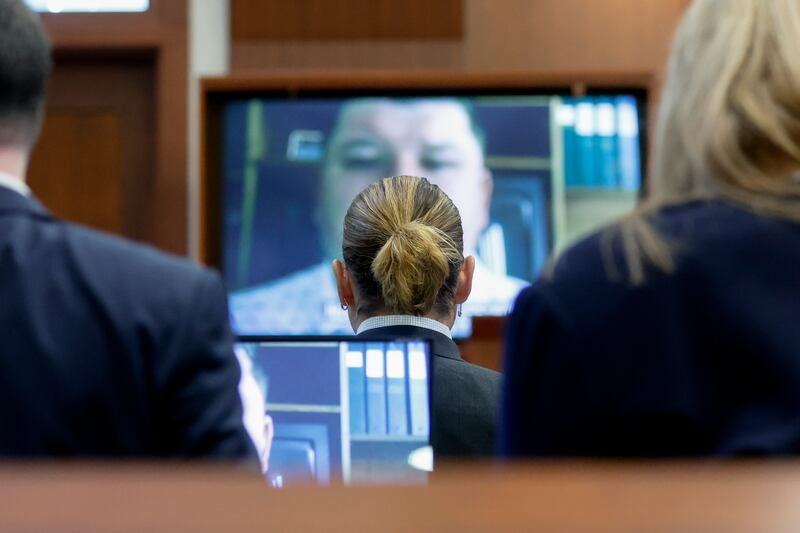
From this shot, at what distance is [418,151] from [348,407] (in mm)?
3005

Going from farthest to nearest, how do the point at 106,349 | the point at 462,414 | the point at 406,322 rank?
the point at 406,322 < the point at 462,414 < the point at 106,349

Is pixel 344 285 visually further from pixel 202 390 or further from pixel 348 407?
pixel 202 390

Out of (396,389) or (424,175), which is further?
(424,175)

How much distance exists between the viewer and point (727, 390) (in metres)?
0.96

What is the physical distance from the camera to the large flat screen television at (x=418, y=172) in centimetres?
440

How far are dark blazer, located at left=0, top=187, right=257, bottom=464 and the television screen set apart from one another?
3219 mm

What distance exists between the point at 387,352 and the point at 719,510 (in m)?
0.86

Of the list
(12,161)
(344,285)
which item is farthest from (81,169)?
(12,161)

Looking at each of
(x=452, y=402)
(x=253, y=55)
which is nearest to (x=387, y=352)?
(x=452, y=402)

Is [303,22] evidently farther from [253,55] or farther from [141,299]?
[141,299]

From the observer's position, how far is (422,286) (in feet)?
6.11

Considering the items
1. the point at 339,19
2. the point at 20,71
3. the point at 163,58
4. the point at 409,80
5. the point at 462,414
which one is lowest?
the point at 462,414

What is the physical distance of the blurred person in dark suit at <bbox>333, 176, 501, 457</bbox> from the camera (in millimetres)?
1766

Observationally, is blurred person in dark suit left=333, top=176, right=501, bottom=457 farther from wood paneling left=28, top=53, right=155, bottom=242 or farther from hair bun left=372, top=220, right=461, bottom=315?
wood paneling left=28, top=53, right=155, bottom=242
